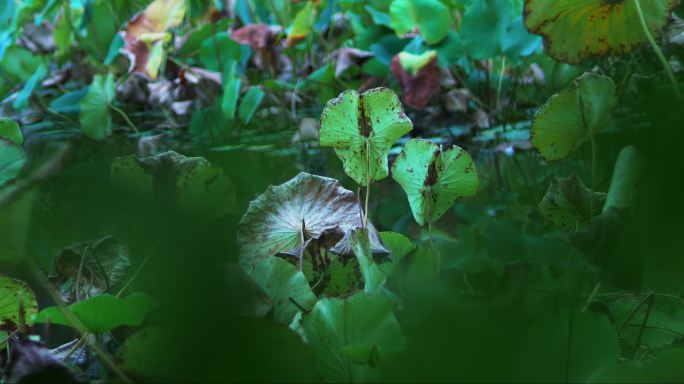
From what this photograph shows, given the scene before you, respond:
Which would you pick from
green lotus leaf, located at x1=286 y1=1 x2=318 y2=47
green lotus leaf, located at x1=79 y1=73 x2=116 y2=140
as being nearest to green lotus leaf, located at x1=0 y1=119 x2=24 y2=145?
green lotus leaf, located at x1=79 y1=73 x2=116 y2=140

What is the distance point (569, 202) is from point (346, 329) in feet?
0.53

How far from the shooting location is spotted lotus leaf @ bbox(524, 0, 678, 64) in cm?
62

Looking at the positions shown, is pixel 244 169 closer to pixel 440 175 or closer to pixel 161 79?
pixel 440 175

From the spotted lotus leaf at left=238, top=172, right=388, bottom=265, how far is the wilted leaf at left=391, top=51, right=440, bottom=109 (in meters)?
1.14

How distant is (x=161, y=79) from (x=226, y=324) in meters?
2.04

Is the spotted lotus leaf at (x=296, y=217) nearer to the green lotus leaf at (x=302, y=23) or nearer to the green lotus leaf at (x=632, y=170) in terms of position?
the green lotus leaf at (x=632, y=170)

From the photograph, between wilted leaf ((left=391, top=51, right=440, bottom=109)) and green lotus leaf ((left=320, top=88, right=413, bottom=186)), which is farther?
wilted leaf ((left=391, top=51, right=440, bottom=109))

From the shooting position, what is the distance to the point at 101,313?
333mm

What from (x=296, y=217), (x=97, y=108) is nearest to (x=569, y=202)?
(x=296, y=217)

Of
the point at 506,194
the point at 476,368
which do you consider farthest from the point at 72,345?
the point at 506,194

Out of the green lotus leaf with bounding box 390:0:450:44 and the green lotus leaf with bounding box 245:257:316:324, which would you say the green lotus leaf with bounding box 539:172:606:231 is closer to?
the green lotus leaf with bounding box 245:257:316:324

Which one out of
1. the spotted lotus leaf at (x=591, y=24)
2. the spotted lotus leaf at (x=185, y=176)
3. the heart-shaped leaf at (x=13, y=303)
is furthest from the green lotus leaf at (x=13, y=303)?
the spotted lotus leaf at (x=591, y=24)

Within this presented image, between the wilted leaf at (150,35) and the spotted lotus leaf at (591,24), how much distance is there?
107 cm

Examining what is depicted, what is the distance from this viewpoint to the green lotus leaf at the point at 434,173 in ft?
1.38
